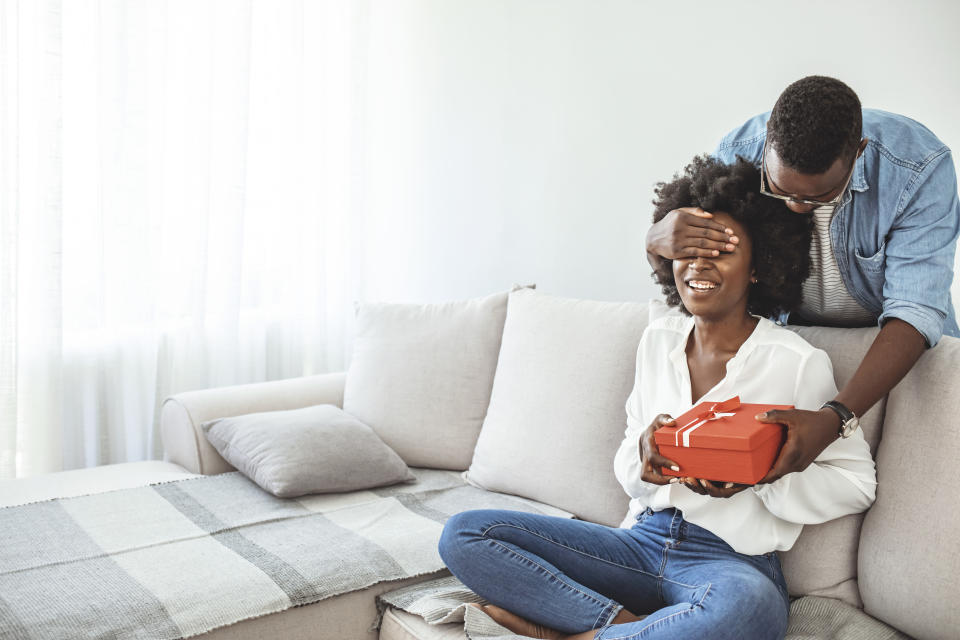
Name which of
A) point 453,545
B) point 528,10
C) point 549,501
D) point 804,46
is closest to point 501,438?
point 549,501

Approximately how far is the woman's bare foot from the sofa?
83 mm

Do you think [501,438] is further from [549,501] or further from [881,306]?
[881,306]

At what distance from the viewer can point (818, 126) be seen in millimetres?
1267

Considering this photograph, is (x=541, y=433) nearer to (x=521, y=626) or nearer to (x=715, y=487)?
(x=521, y=626)

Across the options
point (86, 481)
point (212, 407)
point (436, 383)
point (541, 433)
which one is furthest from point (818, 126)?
point (86, 481)

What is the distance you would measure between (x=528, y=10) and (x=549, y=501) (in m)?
1.58

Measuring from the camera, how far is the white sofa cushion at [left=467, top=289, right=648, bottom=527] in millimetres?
1979

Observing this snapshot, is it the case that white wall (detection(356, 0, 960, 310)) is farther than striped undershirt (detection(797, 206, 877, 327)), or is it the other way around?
white wall (detection(356, 0, 960, 310))

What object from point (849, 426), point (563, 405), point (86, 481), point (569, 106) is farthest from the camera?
point (569, 106)

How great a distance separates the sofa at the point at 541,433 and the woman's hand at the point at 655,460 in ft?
1.23

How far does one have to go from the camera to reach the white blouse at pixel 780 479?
57.5 inches

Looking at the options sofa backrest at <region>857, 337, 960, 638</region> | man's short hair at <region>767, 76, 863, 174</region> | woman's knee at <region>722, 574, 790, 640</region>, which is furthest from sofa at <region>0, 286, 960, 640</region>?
man's short hair at <region>767, 76, 863, 174</region>

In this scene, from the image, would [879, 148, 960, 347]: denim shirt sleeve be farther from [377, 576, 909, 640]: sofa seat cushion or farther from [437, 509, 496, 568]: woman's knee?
[437, 509, 496, 568]: woman's knee

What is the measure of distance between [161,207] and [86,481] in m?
0.91
